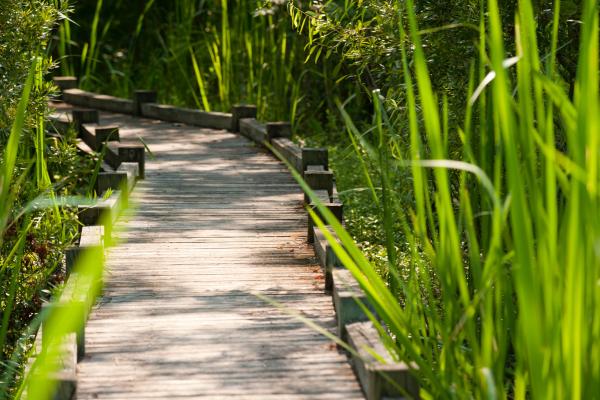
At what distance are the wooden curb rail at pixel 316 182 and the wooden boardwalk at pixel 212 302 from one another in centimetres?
14

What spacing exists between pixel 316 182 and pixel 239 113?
12.3 ft

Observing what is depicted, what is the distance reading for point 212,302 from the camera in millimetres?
5172

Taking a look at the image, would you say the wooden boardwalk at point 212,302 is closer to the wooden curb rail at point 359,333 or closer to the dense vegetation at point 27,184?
the wooden curb rail at point 359,333

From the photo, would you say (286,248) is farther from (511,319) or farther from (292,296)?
(511,319)

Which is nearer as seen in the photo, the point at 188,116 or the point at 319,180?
the point at 319,180

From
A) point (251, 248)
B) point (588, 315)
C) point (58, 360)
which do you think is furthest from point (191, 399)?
point (251, 248)

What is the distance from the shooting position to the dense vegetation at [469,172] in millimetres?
2754

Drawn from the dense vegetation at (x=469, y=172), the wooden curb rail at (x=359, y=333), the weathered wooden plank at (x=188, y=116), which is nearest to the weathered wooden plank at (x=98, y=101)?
the weathered wooden plank at (x=188, y=116)

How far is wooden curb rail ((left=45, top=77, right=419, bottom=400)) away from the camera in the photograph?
3.73 metres

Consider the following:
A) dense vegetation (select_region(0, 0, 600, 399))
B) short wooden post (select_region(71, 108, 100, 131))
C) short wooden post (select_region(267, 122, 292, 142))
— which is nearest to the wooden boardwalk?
dense vegetation (select_region(0, 0, 600, 399))

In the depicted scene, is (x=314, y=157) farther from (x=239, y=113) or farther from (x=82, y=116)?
(x=239, y=113)

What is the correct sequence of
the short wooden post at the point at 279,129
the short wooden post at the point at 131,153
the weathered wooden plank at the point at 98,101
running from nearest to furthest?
the short wooden post at the point at 131,153 → the short wooden post at the point at 279,129 → the weathered wooden plank at the point at 98,101

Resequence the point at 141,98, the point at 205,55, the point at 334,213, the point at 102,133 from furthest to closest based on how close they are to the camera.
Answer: the point at 205,55 → the point at 141,98 → the point at 102,133 → the point at 334,213

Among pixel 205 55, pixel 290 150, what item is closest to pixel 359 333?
pixel 290 150
